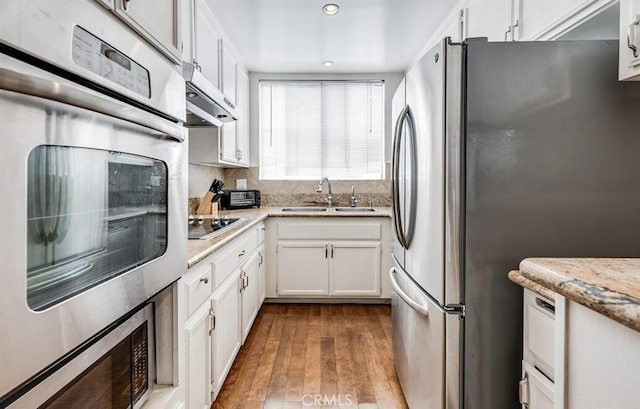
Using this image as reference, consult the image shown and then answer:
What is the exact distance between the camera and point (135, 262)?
0.80 metres

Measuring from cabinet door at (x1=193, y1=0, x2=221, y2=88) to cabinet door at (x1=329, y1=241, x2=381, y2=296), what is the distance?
5.68 feet

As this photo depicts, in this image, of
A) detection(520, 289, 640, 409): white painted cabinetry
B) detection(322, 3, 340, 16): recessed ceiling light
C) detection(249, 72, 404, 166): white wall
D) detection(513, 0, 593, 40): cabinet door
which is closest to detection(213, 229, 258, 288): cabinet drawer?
detection(520, 289, 640, 409): white painted cabinetry

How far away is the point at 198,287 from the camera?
138 cm

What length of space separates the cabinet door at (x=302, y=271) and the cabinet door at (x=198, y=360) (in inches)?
64.4

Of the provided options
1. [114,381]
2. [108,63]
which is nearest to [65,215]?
[108,63]

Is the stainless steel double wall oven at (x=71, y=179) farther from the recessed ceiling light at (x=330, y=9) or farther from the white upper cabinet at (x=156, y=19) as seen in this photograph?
the recessed ceiling light at (x=330, y=9)

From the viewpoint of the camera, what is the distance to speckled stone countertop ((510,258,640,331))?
52 centimetres

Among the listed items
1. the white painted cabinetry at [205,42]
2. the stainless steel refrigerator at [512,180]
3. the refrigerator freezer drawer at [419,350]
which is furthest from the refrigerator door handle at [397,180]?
the white painted cabinetry at [205,42]

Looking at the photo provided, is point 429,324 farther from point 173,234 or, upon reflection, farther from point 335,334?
point 335,334

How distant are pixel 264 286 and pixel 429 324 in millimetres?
2013

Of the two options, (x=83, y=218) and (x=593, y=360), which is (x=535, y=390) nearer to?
(x=593, y=360)

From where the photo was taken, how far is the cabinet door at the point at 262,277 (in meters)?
2.88

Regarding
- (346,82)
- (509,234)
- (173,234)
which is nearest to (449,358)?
(509,234)

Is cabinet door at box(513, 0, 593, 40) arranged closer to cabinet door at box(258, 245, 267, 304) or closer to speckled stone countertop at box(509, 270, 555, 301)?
speckled stone countertop at box(509, 270, 555, 301)
